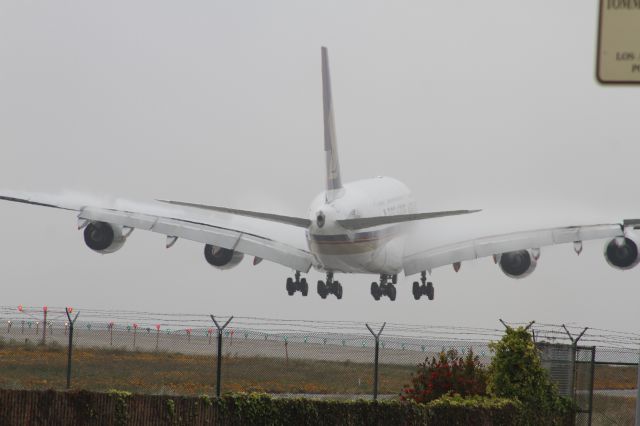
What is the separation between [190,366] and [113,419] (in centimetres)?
1907

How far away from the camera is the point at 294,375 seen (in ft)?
119

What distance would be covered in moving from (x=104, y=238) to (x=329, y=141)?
14.6 meters

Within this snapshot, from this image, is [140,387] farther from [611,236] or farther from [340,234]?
[611,236]

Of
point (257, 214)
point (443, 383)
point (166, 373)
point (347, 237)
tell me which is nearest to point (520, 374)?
point (443, 383)

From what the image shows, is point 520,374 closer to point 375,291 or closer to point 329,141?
point 375,291

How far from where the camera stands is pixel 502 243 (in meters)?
57.8

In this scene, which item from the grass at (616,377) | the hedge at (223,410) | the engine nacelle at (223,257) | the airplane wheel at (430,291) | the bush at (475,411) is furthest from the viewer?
the airplane wheel at (430,291)

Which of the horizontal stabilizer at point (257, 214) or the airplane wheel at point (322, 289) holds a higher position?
the horizontal stabilizer at point (257, 214)

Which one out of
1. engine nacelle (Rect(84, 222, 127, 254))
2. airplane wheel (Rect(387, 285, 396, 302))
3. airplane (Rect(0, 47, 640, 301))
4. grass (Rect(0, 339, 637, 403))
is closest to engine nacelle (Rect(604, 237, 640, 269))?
airplane (Rect(0, 47, 640, 301))

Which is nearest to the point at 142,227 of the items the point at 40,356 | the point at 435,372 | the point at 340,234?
the point at 340,234

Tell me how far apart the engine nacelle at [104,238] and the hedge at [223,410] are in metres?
32.3

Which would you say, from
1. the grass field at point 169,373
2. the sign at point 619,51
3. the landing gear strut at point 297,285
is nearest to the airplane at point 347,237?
the landing gear strut at point 297,285

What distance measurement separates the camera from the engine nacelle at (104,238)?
171ft

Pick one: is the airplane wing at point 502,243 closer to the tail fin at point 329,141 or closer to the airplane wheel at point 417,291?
the airplane wheel at point 417,291
